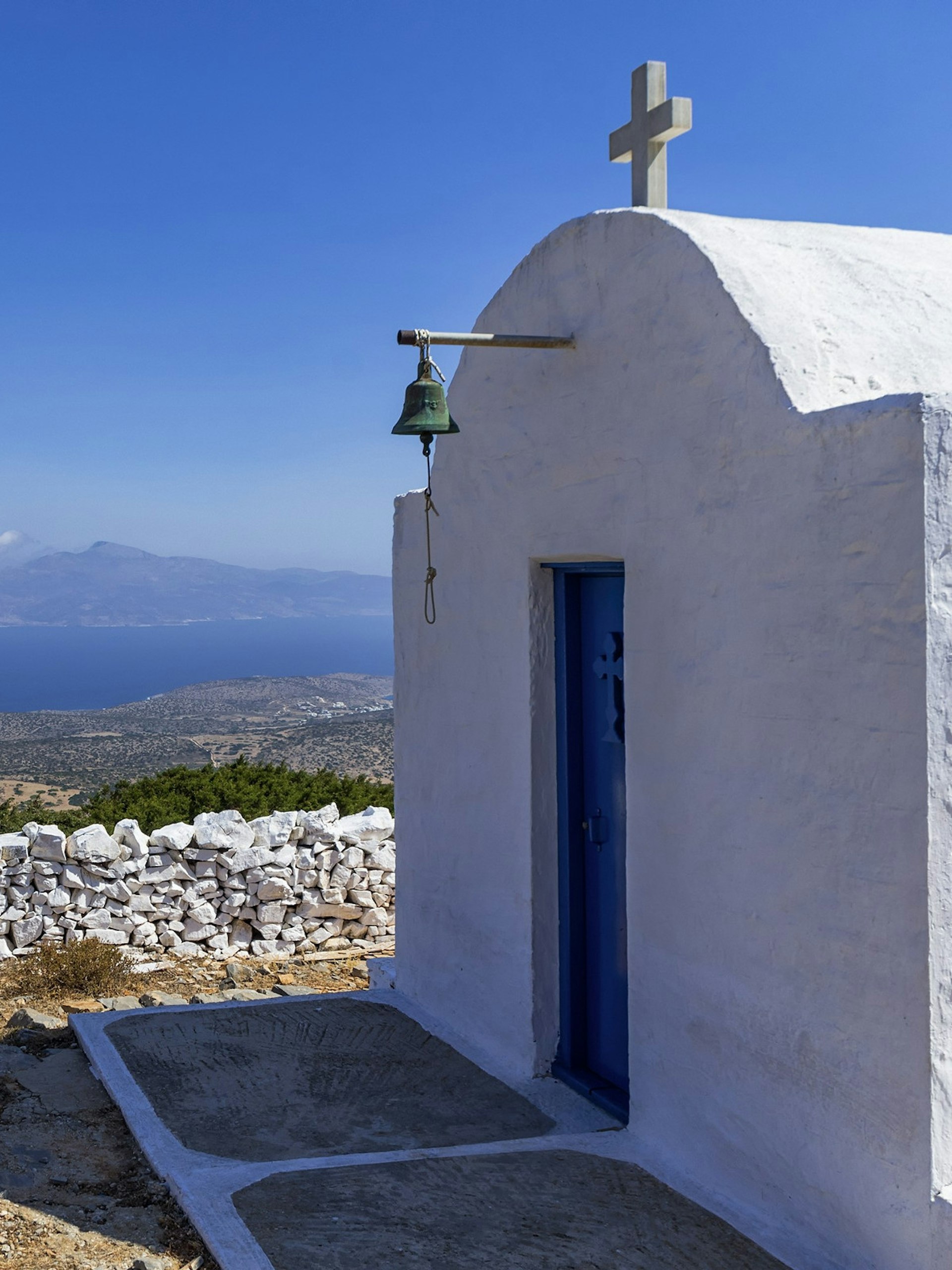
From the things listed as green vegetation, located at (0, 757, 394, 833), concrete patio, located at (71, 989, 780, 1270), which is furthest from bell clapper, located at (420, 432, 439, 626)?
green vegetation, located at (0, 757, 394, 833)

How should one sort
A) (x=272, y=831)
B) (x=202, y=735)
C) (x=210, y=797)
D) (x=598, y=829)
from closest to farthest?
(x=598, y=829), (x=272, y=831), (x=210, y=797), (x=202, y=735)

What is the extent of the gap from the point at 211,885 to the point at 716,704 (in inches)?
269

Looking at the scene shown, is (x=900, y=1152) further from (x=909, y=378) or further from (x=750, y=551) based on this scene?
(x=909, y=378)

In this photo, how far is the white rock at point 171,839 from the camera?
385 inches

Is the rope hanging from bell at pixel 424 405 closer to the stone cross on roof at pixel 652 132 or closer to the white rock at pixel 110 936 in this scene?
the stone cross on roof at pixel 652 132

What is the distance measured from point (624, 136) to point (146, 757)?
37.4 meters

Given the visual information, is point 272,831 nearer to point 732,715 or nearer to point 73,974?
Answer: point 73,974

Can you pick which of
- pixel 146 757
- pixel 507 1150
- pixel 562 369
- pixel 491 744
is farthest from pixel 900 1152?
pixel 146 757

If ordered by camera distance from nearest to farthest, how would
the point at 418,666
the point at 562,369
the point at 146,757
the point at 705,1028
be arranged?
the point at 705,1028 → the point at 562,369 → the point at 418,666 → the point at 146,757

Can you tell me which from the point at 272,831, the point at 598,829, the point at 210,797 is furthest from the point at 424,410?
the point at 210,797

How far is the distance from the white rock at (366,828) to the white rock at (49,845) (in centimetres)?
219

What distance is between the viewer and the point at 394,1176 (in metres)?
4.25

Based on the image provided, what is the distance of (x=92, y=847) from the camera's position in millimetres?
9516

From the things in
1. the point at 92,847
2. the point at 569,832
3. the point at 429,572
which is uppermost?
the point at 429,572
